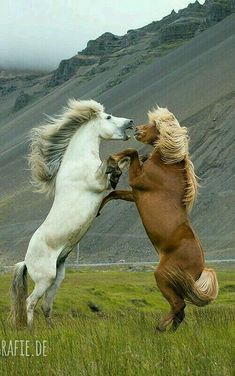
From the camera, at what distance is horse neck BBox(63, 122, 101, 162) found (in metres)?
12.8

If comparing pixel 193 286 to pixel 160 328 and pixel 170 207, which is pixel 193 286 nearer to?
pixel 160 328

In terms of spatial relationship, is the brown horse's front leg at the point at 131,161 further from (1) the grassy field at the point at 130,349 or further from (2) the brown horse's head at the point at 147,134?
(1) the grassy field at the point at 130,349

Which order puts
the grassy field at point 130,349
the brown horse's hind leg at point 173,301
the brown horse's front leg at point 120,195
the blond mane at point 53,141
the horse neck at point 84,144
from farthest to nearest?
the blond mane at point 53,141 < the horse neck at point 84,144 < the brown horse's front leg at point 120,195 < the brown horse's hind leg at point 173,301 < the grassy field at point 130,349

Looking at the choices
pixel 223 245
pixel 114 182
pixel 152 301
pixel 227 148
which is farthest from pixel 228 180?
pixel 114 182

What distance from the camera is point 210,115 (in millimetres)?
113812

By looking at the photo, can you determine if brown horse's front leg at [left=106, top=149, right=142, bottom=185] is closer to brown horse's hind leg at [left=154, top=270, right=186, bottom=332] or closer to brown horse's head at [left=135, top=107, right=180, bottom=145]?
brown horse's head at [left=135, top=107, right=180, bottom=145]

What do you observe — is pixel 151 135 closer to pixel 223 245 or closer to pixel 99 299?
pixel 99 299

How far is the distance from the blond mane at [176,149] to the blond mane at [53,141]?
189 centimetres

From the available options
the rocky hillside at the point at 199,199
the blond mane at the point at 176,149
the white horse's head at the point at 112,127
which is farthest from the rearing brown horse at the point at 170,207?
the rocky hillside at the point at 199,199

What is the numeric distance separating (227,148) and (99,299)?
72964 mm

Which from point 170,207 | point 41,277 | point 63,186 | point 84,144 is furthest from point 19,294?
point 170,207

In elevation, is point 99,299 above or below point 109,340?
below

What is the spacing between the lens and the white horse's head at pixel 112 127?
12.9m

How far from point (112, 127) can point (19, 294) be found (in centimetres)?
291
